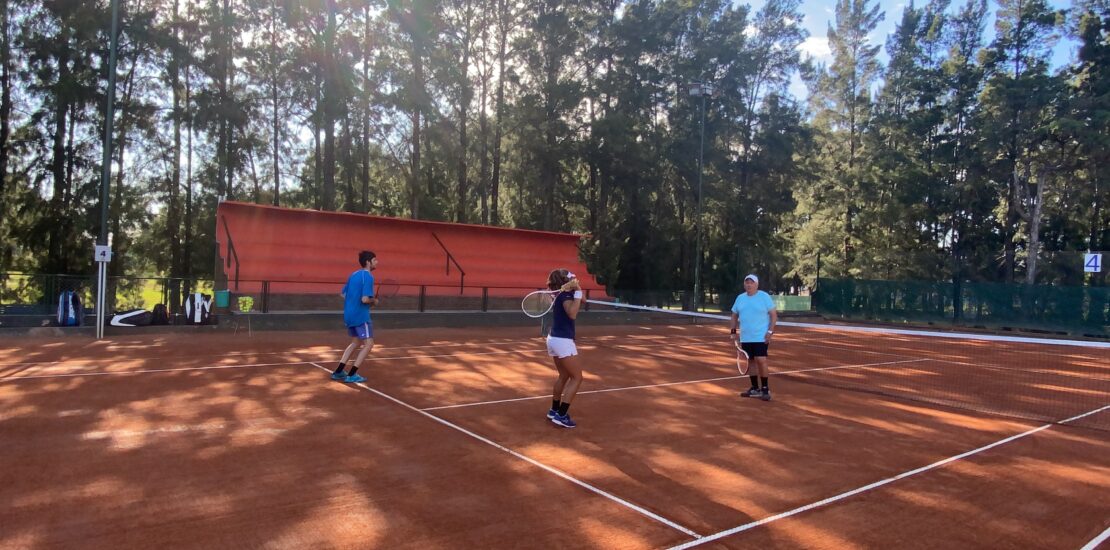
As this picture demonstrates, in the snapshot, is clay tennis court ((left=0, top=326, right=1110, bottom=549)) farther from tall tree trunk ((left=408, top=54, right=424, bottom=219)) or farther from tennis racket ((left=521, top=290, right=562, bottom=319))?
tall tree trunk ((left=408, top=54, right=424, bottom=219))

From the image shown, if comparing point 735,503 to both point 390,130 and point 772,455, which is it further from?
point 390,130

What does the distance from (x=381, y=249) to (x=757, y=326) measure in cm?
1757

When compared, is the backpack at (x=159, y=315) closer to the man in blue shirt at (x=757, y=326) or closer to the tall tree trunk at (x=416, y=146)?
the man in blue shirt at (x=757, y=326)

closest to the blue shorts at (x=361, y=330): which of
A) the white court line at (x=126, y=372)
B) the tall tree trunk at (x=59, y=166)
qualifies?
the white court line at (x=126, y=372)

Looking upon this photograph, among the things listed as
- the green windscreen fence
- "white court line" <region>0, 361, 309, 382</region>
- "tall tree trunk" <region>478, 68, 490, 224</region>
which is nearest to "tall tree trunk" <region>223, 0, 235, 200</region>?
"tall tree trunk" <region>478, 68, 490, 224</region>

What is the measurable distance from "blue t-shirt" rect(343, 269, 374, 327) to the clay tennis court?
1.06 metres

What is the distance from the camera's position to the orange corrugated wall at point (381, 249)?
2091 cm

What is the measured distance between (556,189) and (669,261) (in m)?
9.09

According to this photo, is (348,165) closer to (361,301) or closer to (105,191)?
(105,191)

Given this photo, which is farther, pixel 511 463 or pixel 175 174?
pixel 175 174

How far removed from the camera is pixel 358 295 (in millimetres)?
9242

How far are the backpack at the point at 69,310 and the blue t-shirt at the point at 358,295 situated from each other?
12.3 m

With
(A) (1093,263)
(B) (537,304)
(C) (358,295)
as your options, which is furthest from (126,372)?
(A) (1093,263)

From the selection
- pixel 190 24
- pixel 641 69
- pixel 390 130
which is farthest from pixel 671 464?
pixel 641 69
